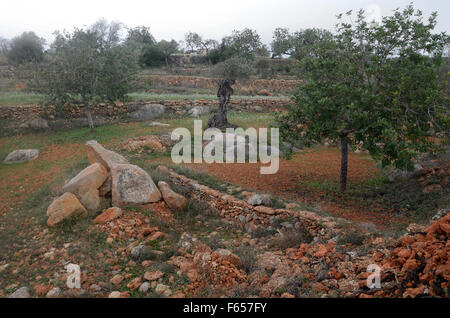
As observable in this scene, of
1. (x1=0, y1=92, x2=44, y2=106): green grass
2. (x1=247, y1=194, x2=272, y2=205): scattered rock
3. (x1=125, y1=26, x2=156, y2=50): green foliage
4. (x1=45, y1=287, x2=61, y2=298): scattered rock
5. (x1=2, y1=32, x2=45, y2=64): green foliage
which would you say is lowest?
(x1=45, y1=287, x2=61, y2=298): scattered rock

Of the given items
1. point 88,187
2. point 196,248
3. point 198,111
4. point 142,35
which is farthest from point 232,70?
point 142,35

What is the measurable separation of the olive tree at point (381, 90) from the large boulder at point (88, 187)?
212 inches

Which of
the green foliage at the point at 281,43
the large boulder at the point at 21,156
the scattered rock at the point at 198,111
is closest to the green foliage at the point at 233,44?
the green foliage at the point at 281,43

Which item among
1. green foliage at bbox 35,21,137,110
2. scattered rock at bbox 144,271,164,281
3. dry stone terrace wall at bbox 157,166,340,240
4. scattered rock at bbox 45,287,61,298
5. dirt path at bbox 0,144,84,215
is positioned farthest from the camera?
green foliage at bbox 35,21,137,110

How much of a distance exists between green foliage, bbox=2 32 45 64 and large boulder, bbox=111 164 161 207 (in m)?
31.1

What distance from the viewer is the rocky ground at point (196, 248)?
3934 mm

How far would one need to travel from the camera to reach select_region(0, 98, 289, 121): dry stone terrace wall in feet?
61.3

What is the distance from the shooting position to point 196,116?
2070 centimetres

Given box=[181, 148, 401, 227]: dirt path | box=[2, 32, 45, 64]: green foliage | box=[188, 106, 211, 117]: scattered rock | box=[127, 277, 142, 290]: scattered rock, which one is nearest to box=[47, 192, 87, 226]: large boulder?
box=[127, 277, 142, 290]: scattered rock

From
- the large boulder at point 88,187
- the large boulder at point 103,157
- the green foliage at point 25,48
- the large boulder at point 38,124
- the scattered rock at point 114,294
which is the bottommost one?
the scattered rock at point 114,294

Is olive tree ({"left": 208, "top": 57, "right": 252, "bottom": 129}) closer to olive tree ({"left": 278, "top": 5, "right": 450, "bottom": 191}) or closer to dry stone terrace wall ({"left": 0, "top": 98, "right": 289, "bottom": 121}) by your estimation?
dry stone terrace wall ({"left": 0, "top": 98, "right": 289, "bottom": 121})

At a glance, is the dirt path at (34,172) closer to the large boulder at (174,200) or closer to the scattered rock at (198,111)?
the large boulder at (174,200)

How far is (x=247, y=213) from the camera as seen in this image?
7195 mm

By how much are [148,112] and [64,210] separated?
14566 millimetres
